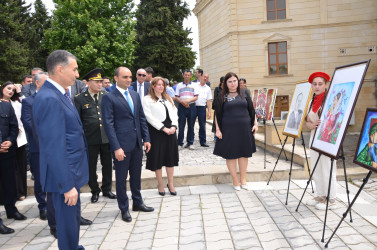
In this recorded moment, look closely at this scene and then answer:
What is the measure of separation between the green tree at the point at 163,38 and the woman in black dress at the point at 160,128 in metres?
26.9

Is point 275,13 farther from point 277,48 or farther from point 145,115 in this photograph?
point 145,115

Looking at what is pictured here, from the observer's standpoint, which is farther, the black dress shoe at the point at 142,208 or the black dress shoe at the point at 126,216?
the black dress shoe at the point at 142,208

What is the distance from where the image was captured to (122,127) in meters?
4.77

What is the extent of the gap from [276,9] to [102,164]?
16.8m

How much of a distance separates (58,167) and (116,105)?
2005mm

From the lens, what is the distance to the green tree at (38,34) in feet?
121

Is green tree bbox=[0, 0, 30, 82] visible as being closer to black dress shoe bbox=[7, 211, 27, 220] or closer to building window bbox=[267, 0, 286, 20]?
building window bbox=[267, 0, 286, 20]

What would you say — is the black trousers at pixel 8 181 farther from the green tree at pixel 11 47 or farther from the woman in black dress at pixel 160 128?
the green tree at pixel 11 47

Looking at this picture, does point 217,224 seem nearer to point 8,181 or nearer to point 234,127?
point 234,127

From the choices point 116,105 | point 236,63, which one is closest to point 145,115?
point 116,105

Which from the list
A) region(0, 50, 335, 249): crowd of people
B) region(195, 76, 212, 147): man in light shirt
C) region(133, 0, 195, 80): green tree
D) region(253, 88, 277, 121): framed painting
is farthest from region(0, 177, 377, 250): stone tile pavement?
region(133, 0, 195, 80): green tree

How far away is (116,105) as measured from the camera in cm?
471

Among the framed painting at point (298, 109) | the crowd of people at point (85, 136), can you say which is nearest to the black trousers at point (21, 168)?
the crowd of people at point (85, 136)

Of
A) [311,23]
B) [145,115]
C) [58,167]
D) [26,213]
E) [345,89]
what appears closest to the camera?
[58,167]
